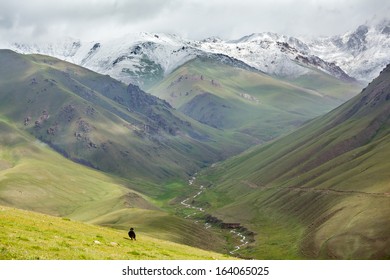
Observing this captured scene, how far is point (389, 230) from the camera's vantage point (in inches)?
7761

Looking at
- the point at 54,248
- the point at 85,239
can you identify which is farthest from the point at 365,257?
the point at 54,248

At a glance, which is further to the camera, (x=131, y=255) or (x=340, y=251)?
(x=340, y=251)
